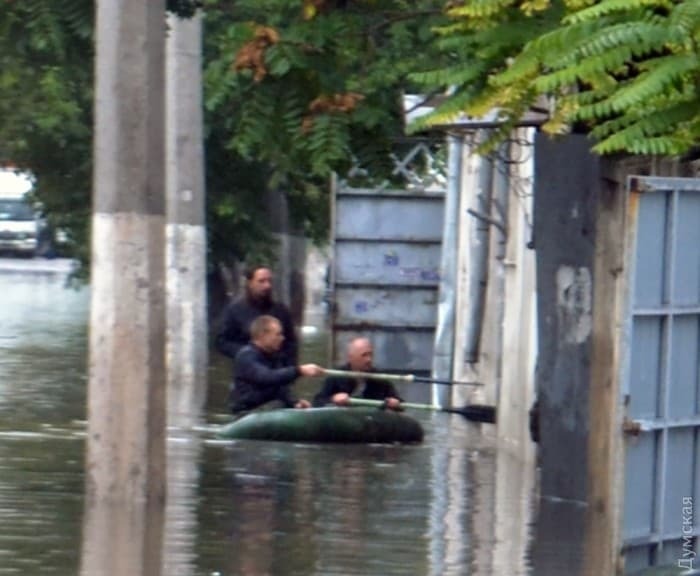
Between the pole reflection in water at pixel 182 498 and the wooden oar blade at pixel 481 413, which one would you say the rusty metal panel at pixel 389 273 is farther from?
the wooden oar blade at pixel 481 413

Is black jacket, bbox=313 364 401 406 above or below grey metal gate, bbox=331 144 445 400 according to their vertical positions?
below

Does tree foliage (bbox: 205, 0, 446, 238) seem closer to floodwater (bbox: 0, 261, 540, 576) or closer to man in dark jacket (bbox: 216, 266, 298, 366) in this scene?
floodwater (bbox: 0, 261, 540, 576)

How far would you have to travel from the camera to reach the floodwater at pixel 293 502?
10.8 meters

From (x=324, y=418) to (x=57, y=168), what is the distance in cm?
1550

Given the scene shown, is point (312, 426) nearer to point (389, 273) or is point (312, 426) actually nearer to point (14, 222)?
point (389, 273)

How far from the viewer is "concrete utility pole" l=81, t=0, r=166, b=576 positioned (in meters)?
11.6

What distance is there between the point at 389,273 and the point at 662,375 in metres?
13.4

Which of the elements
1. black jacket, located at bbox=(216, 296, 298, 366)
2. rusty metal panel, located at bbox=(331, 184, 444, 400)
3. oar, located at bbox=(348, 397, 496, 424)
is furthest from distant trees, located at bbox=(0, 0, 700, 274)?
rusty metal panel, located at bbox=(331, 184, 444, 400)

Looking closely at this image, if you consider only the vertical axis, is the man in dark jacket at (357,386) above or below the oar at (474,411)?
above

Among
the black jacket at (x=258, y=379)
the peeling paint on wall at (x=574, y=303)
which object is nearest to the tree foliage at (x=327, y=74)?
the peeling paint on wall at (x=574, y=303)

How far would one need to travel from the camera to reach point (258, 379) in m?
17.0

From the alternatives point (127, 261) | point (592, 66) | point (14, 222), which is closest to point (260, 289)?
point (127, 261)

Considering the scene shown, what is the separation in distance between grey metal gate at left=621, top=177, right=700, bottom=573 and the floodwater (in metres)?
1.07

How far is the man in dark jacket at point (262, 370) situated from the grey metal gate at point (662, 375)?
22.8ft
